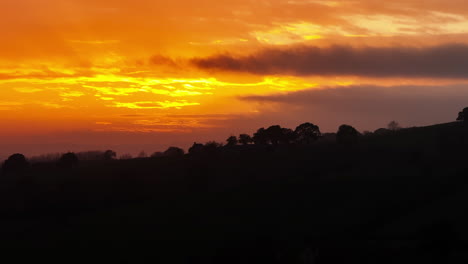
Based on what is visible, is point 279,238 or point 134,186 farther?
point 134,186

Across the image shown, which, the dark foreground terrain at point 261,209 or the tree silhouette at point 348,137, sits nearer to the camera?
the dark foreground terrain at point 261,209

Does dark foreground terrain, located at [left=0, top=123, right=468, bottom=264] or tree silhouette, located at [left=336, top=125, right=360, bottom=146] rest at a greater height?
tree silhouette, located at [left=336, top=125, right=360, bottom=146]

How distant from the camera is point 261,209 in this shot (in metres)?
120

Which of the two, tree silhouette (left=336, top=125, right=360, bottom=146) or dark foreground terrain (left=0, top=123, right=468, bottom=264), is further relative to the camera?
tree silhouette (left=336, top=125, right=360, bottom=146)

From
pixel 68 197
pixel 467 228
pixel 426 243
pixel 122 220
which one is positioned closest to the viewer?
pixel 426 243

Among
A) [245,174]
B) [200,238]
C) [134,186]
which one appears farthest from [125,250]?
[245,174]

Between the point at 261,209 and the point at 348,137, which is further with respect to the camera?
the point at 348,137

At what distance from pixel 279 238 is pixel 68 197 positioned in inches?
2610

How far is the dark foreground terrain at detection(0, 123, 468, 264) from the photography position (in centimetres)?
9319

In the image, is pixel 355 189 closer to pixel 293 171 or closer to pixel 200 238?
pixel 293 171

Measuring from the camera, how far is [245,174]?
15938cm

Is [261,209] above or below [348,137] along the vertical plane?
below

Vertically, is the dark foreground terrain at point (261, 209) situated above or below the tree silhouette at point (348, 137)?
below

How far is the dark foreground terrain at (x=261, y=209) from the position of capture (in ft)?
306
